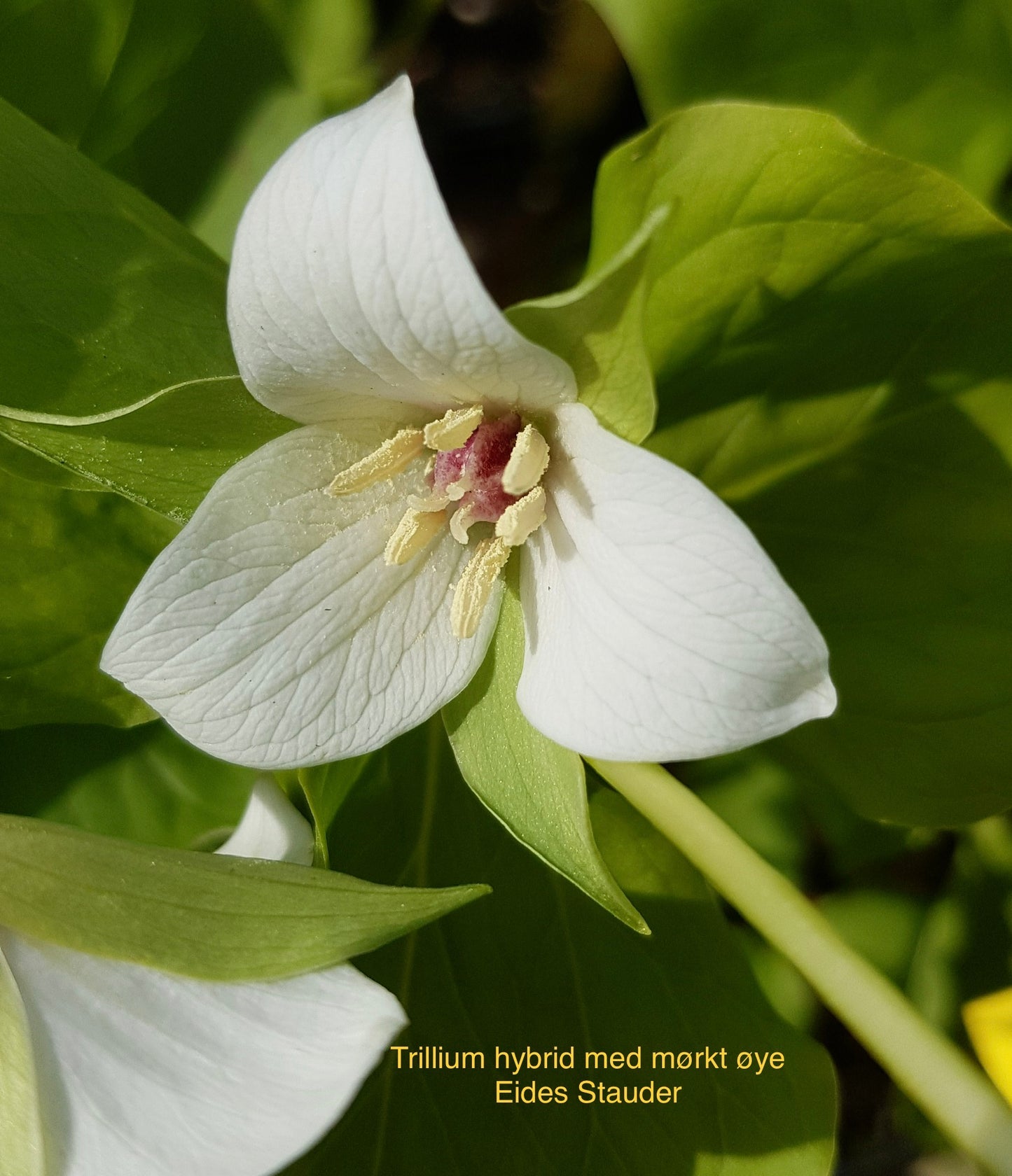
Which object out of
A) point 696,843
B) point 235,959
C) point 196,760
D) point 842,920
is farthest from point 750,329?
point 842,920

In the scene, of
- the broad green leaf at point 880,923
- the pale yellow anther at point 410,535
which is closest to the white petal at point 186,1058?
the pale yellow anther at point 410,535

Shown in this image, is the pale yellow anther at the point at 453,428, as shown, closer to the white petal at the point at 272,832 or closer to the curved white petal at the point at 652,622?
the curved white petal at the point at 652,622

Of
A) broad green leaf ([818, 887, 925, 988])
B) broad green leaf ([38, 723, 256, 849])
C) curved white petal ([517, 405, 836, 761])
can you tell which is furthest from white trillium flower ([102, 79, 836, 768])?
broad green leaf ([818, 887, 925, 988])

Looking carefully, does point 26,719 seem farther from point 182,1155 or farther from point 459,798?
point 182,1155

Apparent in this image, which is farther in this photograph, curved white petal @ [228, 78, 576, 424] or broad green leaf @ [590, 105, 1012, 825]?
broad green leaf @ [590, 105, 1012, 825]

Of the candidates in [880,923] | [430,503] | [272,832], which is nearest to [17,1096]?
[272,832]

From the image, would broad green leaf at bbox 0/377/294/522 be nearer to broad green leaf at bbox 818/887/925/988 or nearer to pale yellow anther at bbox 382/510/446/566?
pale yellow anther at bbox 382/510/446/566
